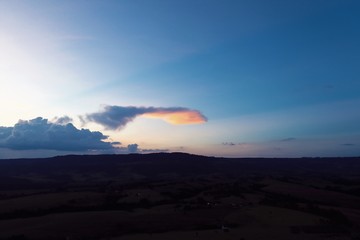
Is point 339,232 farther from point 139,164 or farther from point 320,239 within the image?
point 139,164

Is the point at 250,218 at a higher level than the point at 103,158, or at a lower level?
lower

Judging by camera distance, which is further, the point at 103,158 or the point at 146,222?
the point at 103,158

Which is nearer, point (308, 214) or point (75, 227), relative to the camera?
point (75, 227)

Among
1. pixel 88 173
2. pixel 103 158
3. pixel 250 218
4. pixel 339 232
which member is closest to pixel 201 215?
pixel 250 218

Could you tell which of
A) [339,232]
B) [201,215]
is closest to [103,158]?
[201,215]

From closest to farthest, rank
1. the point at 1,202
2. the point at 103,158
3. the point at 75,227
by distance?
the point at 75,227 < the point at 1,202 < the point at 103,158

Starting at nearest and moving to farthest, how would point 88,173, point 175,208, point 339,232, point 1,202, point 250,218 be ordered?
point 339,232 < point 250,218 < point 175,208 < point 1,202 < point 88,173

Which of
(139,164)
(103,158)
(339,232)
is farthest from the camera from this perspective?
(103,158)

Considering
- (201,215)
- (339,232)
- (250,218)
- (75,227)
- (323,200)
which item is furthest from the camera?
(323,200)

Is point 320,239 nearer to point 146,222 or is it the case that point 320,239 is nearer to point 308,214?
point 308,214
